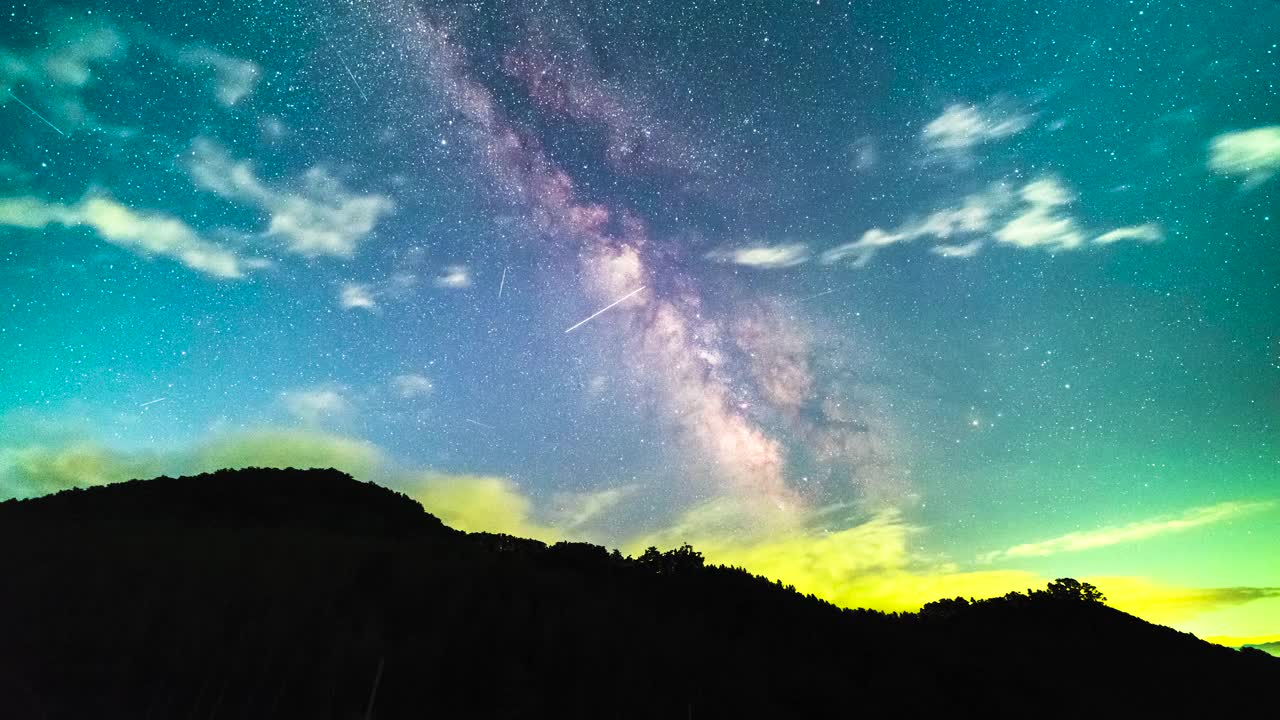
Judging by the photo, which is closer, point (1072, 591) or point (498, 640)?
point (498, 640)

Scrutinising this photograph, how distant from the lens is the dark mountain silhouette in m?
25.2

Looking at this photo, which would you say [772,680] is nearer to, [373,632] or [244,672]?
[373,632]

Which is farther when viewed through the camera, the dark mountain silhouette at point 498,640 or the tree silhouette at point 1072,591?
the tree silhouette at point 1072,591

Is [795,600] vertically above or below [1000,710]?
above

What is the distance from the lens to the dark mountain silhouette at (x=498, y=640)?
25203 mm

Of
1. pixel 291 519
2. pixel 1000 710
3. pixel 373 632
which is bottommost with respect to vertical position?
pixel 1000 710

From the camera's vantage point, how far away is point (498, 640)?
28.4 metres

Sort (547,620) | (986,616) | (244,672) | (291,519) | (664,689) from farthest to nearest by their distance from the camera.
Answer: (291,519), (986,616), (547,620), (664,689), (244,672)

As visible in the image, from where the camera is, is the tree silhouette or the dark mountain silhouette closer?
the dark mountain silhouette

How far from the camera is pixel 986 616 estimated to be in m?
43.3

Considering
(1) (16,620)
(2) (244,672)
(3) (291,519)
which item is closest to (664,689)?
(2) (244,672)

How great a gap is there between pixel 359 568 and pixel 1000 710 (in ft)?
104

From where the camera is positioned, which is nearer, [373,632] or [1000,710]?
[373,632]

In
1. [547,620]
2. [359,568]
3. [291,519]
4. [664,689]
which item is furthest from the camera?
[291,519]
